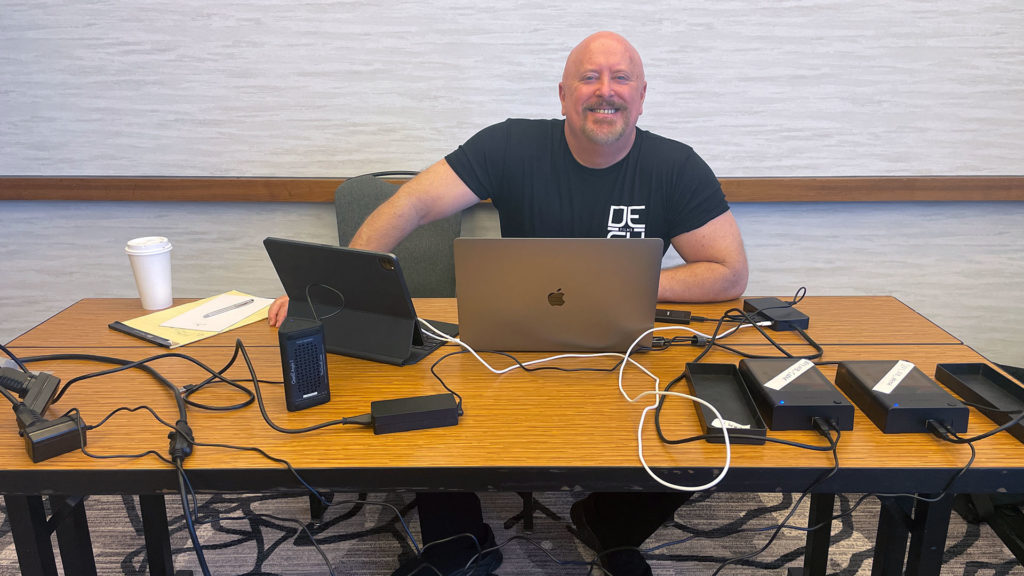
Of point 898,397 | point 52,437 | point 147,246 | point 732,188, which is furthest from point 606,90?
point 52,437

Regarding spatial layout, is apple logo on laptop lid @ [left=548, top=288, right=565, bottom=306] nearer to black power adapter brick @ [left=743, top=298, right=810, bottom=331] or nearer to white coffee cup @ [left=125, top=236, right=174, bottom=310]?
black power adapter brick @ [left=743, top=298, right=810, bottom=331]

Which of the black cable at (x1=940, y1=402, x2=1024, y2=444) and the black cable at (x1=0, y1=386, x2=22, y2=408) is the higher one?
the black cable at (x1=0, y1=386, x2=22, y2=408)

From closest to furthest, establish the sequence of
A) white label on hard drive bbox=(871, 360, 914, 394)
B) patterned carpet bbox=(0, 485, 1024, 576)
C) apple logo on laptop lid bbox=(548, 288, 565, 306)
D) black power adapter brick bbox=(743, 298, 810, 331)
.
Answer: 1. white label on hard drive bbox=(871, 360, 914, 394)
2. apple logo on laptop lid bbox=(548, 288, 565, 306)
3. black power adapter brick bbox=(743, 298, 810, 331)
4. patterned carpet bbox=(0, 485, 1024, 576)

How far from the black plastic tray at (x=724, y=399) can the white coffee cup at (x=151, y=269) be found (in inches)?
46.2

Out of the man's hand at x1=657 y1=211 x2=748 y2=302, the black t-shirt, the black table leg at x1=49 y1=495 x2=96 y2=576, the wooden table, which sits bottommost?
the black table leg at x1=49 y1=495 x2=96 y2=576

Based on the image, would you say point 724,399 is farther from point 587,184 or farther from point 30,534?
point 30,534

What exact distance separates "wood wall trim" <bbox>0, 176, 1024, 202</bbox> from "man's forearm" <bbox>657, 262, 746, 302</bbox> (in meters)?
0.79

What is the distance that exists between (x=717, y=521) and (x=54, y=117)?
244cm

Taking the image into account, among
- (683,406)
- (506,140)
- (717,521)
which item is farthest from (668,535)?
(506,140)

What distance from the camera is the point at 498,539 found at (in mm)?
1739

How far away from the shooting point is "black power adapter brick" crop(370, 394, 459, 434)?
1023mm

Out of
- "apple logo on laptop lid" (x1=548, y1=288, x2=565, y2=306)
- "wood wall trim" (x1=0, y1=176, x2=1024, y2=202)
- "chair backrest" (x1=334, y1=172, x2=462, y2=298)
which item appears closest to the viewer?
"apple logo on laptop lid" (x1=548, y1=288, x2=565, y2=306)

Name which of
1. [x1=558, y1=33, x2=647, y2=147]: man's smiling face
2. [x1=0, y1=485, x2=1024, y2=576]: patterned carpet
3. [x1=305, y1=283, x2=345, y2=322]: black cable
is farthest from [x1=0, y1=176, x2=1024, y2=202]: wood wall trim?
[x1=305, y1=283, x2=345, y2=322]: black cable

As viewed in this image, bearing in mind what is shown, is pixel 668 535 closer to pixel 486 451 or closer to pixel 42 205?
pixel 486 451
